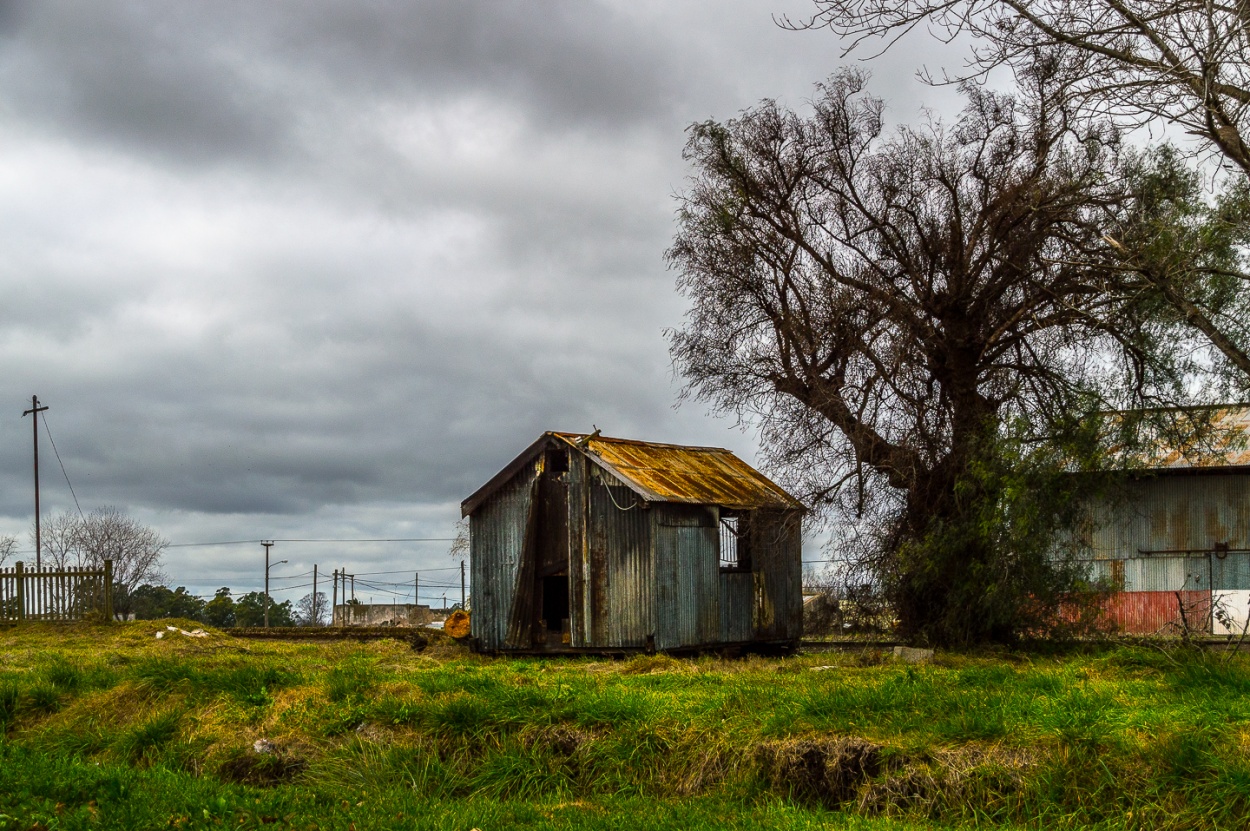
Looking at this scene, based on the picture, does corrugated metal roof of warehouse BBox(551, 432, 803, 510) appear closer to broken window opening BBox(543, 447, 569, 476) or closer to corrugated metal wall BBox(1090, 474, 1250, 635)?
broken window opening BBox(543, 447, 569, 476)

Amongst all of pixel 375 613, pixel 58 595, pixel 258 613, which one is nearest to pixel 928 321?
pixel 58 595

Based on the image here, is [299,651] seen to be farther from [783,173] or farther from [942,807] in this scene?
[942,807]

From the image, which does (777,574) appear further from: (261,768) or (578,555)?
(261,768)

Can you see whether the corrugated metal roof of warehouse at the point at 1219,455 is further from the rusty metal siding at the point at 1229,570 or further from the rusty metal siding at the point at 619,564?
the rusty metal siding at the point at 619,564

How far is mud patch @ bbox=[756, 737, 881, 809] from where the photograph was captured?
29.7 feet

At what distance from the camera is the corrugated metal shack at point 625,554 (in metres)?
20.7

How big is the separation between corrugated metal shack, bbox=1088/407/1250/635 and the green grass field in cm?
1677

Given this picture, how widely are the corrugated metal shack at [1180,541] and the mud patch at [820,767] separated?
819 inches

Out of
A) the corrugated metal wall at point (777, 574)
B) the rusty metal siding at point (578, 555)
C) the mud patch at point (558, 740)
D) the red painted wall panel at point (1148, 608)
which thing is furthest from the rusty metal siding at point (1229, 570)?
the mud patch at point (558, 740)

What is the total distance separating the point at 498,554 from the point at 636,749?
13.4 meters

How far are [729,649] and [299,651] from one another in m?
8.18

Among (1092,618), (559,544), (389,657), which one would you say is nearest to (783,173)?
(559,544)

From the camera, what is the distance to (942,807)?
27.7ft

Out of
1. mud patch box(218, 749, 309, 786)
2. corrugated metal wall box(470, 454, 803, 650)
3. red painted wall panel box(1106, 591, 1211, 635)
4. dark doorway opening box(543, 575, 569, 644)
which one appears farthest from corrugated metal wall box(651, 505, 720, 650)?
red painted wall panel box(1106, 591, 1211, 635)
